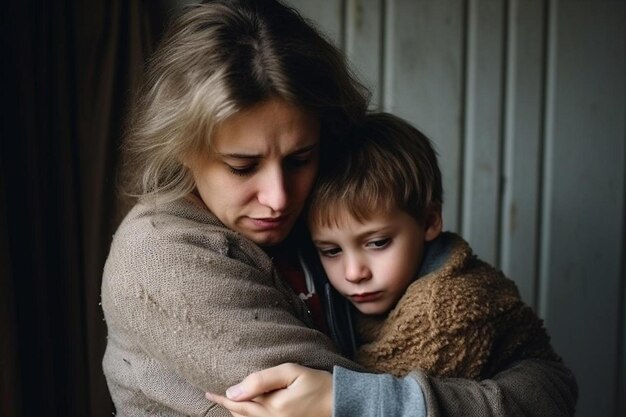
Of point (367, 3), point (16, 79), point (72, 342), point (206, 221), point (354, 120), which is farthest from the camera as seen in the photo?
point (367, 3)

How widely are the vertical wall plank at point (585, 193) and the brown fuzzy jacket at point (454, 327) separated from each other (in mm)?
907

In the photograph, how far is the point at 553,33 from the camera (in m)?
2.14

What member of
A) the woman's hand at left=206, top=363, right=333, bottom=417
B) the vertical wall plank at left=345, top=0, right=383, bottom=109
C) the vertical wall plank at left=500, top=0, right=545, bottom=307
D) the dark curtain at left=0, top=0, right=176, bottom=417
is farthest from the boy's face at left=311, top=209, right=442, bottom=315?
the vertical wall plank at left=500, top=0, right=545, bottom=307

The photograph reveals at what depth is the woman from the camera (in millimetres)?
1073

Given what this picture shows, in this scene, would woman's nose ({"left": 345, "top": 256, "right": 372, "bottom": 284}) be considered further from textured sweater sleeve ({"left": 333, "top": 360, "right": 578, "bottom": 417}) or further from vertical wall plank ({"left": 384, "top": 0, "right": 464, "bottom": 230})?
vertical wall plank ({"left": 384, "top": 0, "right": 464, "bottom": 230})

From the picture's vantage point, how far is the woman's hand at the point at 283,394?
103cm

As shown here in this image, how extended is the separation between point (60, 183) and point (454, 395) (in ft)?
3.23

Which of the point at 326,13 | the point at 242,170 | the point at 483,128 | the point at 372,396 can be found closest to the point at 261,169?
the point at 242,170

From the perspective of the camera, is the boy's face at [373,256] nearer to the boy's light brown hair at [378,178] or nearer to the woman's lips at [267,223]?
the boy's light brown hair at [378,178]

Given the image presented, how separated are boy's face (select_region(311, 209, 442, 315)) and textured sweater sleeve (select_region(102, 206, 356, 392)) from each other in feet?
0.70

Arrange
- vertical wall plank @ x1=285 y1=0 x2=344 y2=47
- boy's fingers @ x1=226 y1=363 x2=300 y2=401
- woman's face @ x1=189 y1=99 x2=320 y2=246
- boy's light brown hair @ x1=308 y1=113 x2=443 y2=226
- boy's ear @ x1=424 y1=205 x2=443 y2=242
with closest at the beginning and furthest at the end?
boy's fingers @ x1=226 y1=363 x2=300 y2=401
woman's face @ x1=189 y1=99 x2=320 y2=246
boy's light brown hair @ x1=308 y1=113 x2=443 y2=226
boy's ear @ x1=424 y1=205 x2=443 y2=242
vertical wall plank @ x1=285 y1=0 x2=344 y2=47

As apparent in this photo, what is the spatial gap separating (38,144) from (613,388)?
5.85 ft

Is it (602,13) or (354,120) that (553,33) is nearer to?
(602,13)

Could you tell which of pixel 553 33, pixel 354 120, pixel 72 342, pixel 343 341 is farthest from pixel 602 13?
pixel 72 342
